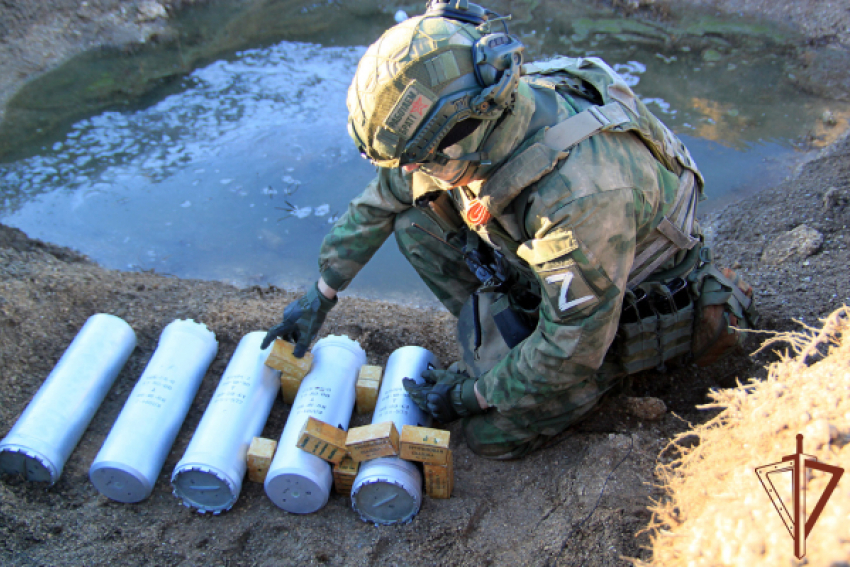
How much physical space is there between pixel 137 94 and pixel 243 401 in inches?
213

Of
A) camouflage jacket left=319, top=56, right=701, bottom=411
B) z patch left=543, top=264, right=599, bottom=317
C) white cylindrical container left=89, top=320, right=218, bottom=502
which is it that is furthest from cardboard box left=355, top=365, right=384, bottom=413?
z patch left=543, top=264, right=599, bottom=317

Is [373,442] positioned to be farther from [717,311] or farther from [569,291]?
[717,311]

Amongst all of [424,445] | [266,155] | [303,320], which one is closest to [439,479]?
[424,445]

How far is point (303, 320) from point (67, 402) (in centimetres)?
133

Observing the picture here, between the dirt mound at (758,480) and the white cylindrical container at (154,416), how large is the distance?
242 centimetres

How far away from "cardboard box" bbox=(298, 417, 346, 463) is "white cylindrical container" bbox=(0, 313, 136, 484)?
1320 mm

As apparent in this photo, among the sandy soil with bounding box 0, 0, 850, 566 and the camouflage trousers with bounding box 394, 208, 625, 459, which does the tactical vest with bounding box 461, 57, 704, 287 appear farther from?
the sandy soil with bounding box 0, 0, 850, 566

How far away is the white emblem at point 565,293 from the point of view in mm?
2547

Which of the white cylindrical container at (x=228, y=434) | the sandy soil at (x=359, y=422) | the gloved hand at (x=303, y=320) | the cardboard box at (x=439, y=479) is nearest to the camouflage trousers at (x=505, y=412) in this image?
the sandy soil at (x=359, y=422)

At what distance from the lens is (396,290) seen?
5.08 metres

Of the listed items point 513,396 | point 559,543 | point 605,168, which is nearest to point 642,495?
point 559,543

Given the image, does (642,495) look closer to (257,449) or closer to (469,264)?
(469,264)

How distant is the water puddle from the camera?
5.28m

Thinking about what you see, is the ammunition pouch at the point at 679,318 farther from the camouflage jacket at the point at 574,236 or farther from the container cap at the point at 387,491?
the container cap at the point at 387,491
